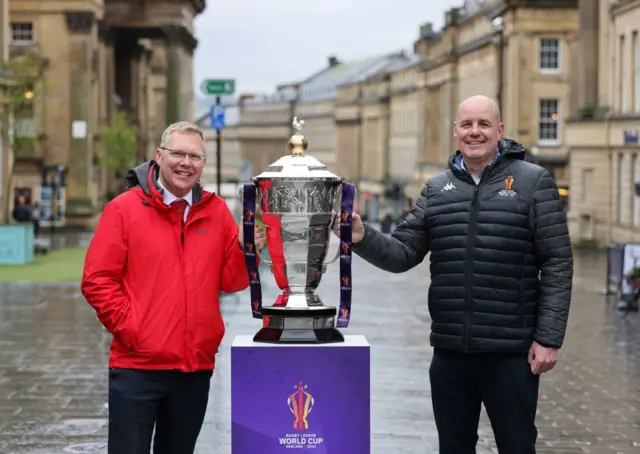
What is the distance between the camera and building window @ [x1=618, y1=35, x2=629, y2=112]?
5109cm

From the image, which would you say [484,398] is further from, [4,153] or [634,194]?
[634,194]

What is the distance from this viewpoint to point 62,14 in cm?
6538

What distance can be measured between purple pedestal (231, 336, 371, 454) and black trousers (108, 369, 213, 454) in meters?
0.22

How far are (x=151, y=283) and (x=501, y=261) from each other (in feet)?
5.67

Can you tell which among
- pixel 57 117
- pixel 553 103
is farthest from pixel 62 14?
pixel 553 103

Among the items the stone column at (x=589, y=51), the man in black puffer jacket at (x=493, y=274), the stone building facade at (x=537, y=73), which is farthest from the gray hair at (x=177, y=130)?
the stone building facade at (x=537, y=73)

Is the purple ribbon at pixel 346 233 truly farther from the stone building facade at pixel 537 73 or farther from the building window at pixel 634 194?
the stone building facade at pixel 537 73

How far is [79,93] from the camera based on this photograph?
65.6 meters

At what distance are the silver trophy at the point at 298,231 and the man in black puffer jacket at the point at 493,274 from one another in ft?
0.53

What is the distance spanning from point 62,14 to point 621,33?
24.2m

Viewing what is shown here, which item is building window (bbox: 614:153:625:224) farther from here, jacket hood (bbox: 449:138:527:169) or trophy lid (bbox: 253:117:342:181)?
trophy lid (bbox: 253:117:342:181)

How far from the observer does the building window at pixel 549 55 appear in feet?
240

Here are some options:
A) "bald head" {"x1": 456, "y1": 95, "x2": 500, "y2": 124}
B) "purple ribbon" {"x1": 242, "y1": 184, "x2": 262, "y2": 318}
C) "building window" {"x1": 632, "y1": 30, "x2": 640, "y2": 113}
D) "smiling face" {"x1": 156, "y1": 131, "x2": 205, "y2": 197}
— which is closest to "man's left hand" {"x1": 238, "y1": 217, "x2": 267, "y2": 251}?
"purple ribbon" {"x1": 242, "y1": 184, "x2": 262, "y2": 318}

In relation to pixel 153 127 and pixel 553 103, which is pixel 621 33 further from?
pixel 153 127
